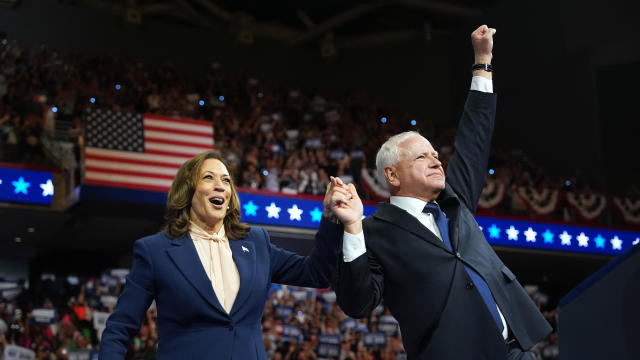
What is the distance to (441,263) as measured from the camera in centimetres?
282

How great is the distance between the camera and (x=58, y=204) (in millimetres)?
12758

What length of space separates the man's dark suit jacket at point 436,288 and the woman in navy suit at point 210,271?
0.19 meters

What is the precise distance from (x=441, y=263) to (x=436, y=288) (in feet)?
0.31

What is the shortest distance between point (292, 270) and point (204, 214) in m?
0.38

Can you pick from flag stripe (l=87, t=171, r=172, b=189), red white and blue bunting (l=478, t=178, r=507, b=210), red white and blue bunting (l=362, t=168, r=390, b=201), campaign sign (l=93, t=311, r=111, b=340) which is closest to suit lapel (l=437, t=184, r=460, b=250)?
campaign sign (l=93, t=311, r=111, b=340)

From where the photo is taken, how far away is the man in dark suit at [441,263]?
270cm

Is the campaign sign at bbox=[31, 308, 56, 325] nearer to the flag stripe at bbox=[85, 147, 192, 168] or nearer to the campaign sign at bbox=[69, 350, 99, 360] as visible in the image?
the campaign sign at bbox=[69, 350, 99, 360]

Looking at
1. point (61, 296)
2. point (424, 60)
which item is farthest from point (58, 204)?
point (424, 60)

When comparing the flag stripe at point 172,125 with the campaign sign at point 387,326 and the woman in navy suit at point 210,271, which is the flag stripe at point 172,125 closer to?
the campaign sign at point 387,326

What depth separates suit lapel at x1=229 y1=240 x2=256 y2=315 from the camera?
2764 millimetres

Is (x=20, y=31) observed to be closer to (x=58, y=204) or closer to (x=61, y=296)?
(x=58, y=204)

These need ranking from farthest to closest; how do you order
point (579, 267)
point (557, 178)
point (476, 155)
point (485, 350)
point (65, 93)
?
point (557, 178) < point (579, 267) < point (65, 93) < point (476, 155) < point (485, 350)

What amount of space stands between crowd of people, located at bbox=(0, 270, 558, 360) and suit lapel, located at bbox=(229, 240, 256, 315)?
7.10 meters

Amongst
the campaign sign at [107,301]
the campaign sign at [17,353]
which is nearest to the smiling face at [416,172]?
the campaign sign at [17,353]
